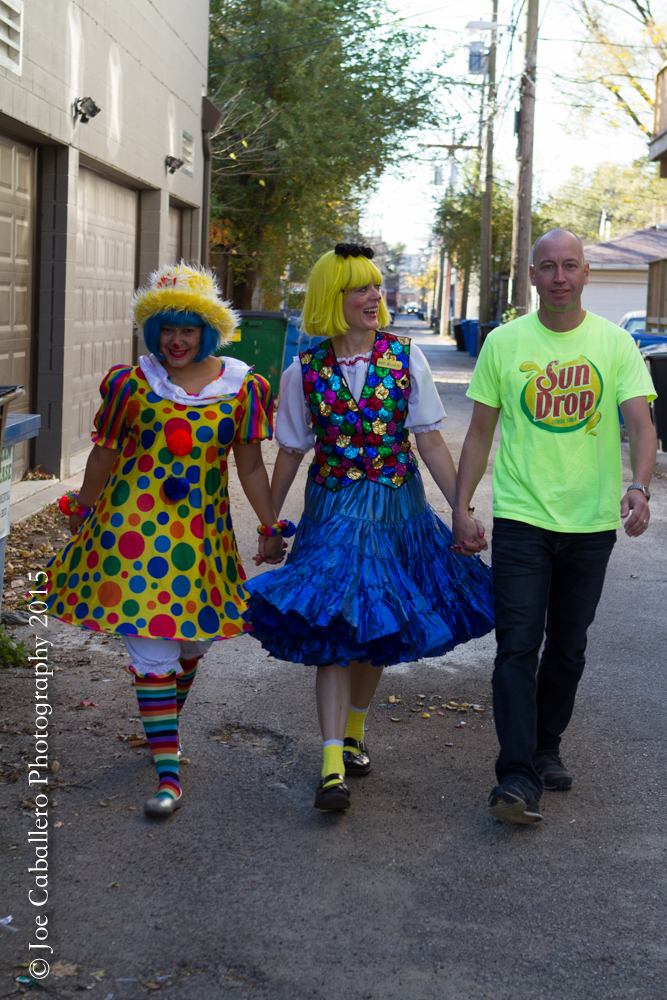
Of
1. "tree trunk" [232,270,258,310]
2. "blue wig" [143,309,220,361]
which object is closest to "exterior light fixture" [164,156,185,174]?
"tree trunk" [232,270,258,310]

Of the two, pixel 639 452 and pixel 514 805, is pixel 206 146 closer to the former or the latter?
pixel 639 452

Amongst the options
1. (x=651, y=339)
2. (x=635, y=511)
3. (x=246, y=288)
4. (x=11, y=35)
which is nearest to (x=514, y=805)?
(x=635, y=511)

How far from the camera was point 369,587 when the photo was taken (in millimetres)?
3502

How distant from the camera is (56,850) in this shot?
331 cm

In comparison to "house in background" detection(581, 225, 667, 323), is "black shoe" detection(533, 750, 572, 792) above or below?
below

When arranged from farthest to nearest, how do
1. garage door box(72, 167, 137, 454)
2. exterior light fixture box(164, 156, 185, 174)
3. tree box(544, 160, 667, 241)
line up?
1. tree box(544, 160, 667, 241)
2. exterior light fixture box(164, 156, 185, 174)
3. garage door box(72, 167, 137, 454)

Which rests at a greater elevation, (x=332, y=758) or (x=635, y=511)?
(x=635, y=511)

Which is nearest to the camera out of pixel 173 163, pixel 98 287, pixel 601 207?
pixel 98 287

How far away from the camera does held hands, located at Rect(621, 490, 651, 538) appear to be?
348 cm

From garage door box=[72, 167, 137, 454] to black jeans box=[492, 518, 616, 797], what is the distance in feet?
24.9

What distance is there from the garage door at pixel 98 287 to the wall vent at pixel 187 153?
2.34m

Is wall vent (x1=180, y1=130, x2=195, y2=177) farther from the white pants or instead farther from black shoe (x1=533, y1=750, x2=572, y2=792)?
black shoe (x1=533, y1=750, x2=572, y2=792)

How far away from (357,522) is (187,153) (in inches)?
517

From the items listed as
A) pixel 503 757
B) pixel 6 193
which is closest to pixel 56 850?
pixel 503 757
